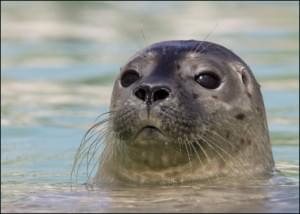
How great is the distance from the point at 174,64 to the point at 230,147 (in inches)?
22.8

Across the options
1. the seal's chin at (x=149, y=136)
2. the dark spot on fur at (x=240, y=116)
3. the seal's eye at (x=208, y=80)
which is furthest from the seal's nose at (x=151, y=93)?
the dark spot on fur at (x=240, y=116)

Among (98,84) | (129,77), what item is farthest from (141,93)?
(98,84)

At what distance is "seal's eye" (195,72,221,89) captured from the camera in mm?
6750

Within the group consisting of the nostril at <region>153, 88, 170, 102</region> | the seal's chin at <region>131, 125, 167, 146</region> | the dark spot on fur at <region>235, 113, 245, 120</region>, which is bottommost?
the seal's chin at <region>131, 125, 167, 146</region>

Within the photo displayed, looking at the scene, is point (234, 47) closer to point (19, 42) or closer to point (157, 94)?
point (19, 42)

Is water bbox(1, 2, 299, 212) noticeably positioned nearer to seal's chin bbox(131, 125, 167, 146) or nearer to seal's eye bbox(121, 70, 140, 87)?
seal's chin bbox(131, 125, 167, 146)

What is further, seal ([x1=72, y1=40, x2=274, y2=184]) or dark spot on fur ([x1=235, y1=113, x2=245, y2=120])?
dark spot on fur ([x1=235, y1=113, x2=245, y2=120])

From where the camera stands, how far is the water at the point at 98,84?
19.1 feet

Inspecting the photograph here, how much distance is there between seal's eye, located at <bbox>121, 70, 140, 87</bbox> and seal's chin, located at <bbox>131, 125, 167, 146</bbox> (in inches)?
23.4

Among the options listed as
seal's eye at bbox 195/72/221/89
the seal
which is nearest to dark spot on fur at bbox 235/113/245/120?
the seal

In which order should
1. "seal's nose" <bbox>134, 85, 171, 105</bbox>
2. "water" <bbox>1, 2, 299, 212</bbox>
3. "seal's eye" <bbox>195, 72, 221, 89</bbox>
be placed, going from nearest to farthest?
1. "water" <bbox>1, 2, 299, 212</bbox>
2. "seal's nose" <bbox>134, 85, 171, 105</bbox>
3. "seal's eye" <bbox>195, 72, 221, 89</bbox>

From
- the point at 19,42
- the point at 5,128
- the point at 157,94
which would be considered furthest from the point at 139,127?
the point at 19,42

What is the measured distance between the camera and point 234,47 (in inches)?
539

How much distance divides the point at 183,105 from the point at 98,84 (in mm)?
5920
